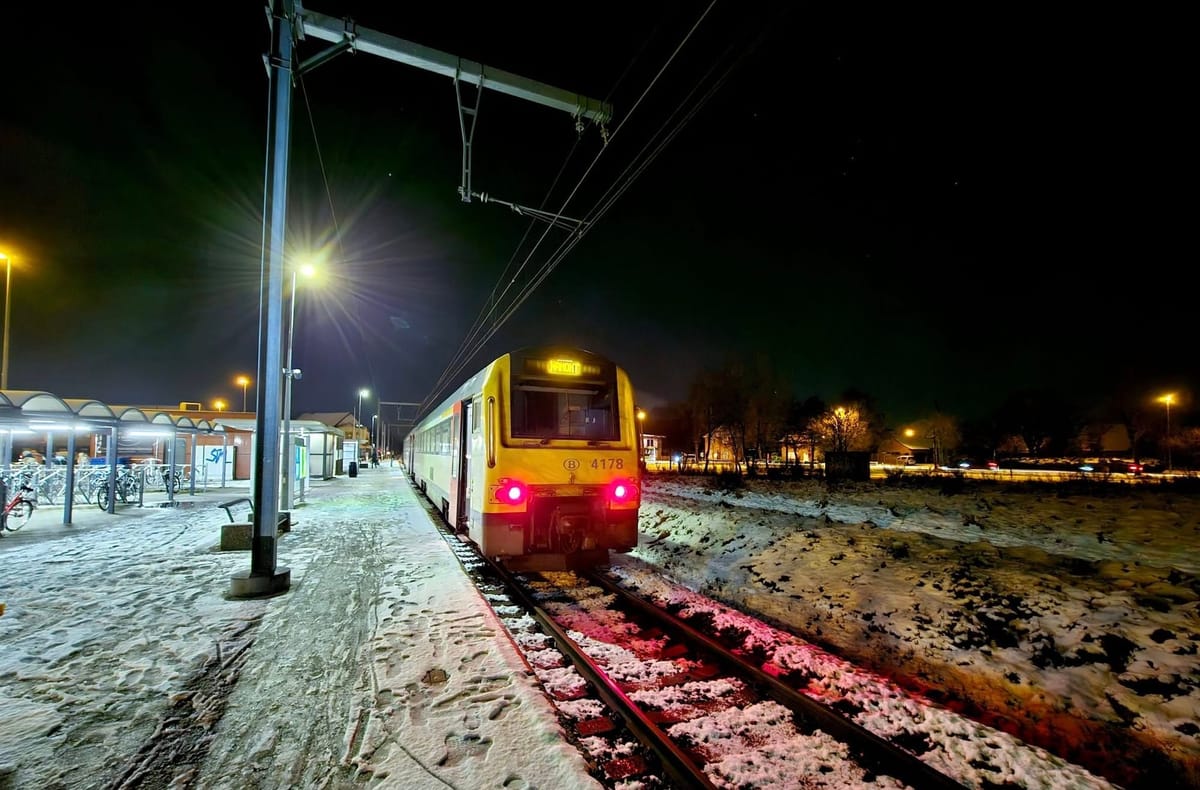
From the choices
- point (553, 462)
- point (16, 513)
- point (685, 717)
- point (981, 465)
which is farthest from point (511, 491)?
point (981, 465)

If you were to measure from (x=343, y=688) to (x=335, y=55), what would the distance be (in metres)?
7.60

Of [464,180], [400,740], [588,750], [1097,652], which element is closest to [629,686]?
[588,750]

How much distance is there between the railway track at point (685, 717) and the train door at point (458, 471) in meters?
3.65

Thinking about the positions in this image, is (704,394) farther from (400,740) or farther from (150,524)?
(400,740)

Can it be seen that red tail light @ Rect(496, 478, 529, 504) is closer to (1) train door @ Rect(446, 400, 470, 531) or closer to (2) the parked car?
(1) train door @ Rect(446, 400, 470, 531)

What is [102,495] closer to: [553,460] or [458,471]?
[458,471]

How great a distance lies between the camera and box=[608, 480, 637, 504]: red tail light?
7.94m

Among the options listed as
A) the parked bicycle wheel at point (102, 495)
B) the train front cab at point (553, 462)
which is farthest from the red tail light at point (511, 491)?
the parked bicycle wheel at point (102, 495)

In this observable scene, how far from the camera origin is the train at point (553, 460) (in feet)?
24.3

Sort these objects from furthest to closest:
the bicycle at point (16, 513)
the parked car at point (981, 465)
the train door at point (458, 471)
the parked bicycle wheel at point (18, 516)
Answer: the parked car at point (981, 465)
the parked bicycle wheel at point (18, 516)
the bicycle at point (16, 513)
the train door at point (458, 471)

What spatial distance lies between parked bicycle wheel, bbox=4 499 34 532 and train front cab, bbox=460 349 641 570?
12.0 meters

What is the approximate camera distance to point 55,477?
16844 mm

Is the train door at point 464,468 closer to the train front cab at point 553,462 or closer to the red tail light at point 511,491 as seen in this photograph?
the train front cab at point 553,462

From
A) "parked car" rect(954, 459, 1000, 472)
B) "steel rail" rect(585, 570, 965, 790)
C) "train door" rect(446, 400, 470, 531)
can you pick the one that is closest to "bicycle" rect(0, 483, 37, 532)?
"train door" rect(446, 400, 470, 531)
